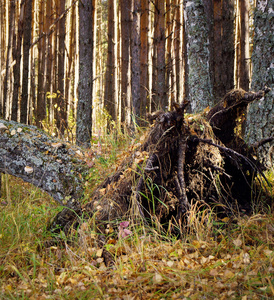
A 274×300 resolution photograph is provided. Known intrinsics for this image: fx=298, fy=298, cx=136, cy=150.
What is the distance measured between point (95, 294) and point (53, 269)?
508 millimetres

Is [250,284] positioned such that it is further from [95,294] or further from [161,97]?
[161,97]

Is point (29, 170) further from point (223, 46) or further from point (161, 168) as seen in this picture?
point (223, 46)

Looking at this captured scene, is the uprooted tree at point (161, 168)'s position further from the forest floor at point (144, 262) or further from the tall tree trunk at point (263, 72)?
the tall tree trunk at point (263, 72)

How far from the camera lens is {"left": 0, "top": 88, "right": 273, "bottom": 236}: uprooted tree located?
2652 mm

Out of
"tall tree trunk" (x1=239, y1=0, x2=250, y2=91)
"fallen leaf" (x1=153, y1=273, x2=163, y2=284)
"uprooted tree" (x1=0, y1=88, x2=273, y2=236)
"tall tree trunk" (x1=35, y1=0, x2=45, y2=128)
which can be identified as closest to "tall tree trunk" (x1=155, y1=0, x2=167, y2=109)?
"tall tree trunk" (x1=239, y1=0, x2=250, y2=91)

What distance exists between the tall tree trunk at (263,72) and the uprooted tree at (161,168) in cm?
78

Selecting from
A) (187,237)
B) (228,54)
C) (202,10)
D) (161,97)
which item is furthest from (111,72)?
(187,237)

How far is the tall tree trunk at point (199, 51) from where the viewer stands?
4.54 m

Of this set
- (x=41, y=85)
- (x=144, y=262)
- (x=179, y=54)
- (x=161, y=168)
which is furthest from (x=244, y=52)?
(x=144, y=262)

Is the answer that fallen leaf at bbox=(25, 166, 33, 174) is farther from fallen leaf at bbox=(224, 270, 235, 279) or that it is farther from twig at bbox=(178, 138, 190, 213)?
fallen leaf at bbox=(224, 270, 235, 279)

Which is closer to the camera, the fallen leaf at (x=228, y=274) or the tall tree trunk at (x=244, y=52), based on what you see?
Result: the fallen leaf at (x=228, y=274)

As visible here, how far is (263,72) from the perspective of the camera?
3.87 m

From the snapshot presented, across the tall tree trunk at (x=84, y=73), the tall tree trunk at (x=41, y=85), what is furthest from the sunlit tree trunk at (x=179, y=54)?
the tall tree trunk at (x=84, y=73)

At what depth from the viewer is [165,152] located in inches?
107
